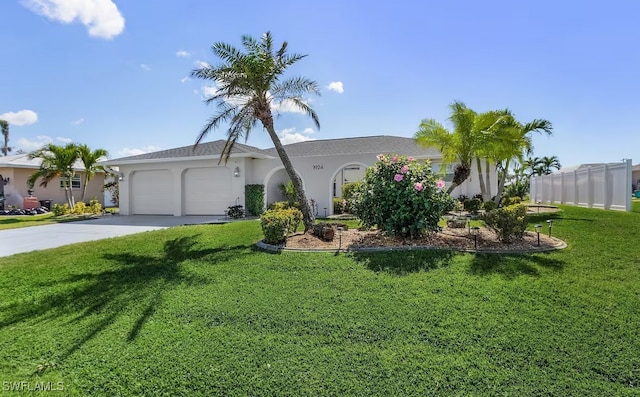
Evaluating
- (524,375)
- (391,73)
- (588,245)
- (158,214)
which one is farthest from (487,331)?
(158,214)

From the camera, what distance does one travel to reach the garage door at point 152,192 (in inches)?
871

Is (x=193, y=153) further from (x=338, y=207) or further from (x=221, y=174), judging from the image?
(x=338, y=207)

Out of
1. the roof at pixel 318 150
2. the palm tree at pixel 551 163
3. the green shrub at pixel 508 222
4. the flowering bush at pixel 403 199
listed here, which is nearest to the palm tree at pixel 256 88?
the flowering bush at pixel 403 199

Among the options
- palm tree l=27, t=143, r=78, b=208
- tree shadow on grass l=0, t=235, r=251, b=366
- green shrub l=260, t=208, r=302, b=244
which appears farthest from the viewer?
palm tree l=27, t=143, r=78, b=208

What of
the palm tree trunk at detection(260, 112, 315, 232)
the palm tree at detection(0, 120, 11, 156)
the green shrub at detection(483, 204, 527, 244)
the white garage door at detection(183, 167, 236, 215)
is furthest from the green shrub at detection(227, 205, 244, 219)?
the palm tree at detection(0, 120, 11, 156)

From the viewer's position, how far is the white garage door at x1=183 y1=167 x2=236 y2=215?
20.7 metres

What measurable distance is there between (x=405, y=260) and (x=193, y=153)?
17373 millimetres

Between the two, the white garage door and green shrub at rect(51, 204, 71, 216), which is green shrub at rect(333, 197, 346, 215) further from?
green shrub at rect(51, 204, 71, 216)

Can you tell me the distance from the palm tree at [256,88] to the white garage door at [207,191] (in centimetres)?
745

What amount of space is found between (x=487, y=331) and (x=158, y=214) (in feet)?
73.6

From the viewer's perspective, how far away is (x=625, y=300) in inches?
202

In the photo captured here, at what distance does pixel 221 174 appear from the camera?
20828 millimetres

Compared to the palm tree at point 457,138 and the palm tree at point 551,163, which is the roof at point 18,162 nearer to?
the palm tree at point 457,138

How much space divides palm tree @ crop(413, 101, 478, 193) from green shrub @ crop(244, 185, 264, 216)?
9825mm
